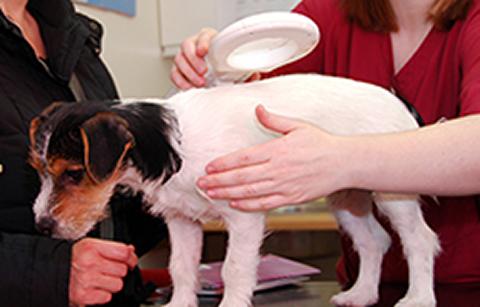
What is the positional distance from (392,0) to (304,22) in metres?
0.53

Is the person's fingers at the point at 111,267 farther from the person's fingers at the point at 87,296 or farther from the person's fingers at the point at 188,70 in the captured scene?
the person's fingers at the point at 188,70

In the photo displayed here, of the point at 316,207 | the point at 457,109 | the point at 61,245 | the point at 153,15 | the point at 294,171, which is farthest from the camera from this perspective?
the point at 316,207

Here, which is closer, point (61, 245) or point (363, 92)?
point (61, 245)

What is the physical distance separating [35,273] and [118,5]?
1427 mm

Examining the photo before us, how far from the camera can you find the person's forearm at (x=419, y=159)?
933 millimetres

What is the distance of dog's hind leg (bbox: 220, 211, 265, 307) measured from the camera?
3.39ft

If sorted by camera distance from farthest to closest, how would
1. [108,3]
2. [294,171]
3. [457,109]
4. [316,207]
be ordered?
[316,207], [108,3], [457,109], [294,171]

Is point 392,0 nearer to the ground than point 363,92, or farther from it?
farther from it

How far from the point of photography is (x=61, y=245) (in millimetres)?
1065

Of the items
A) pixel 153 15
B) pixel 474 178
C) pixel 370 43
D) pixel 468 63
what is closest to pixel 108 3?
pixel 153 15

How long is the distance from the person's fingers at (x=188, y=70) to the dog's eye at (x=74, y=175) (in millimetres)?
363

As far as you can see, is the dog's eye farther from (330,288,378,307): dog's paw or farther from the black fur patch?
(330,288,378,307): dog's paw

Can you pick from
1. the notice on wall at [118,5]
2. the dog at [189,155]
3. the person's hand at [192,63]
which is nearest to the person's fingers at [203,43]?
the person's hand at [192,63]

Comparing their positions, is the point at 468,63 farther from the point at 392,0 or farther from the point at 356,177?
the point at 356,177
